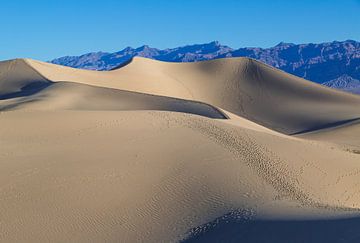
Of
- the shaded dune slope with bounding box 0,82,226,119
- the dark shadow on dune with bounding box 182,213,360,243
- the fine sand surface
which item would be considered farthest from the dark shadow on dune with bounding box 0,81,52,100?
the dark shadow on dune with bounding box 182,213,360,243

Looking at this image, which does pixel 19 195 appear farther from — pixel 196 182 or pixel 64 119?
pixel 64 119

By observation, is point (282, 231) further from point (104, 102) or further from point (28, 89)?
point (28, 89)

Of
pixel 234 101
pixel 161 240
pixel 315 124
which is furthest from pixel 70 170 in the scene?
pixel 234 101

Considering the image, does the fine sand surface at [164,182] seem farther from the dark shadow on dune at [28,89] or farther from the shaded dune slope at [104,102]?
the dark shadow on dune at [28,89]

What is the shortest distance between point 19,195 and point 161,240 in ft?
14.1

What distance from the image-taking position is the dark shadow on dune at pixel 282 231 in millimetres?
10688

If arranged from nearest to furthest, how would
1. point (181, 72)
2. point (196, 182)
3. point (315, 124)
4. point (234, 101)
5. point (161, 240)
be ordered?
point (161, 240) < point (196, 182) < point (315, 124) < point (234, 101) < point (181, 72)

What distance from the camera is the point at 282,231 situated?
11344 millimetres

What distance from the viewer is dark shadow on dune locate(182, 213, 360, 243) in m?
10.7

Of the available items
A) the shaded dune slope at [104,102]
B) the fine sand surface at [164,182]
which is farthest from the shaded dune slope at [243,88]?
the fine sand surface at [164,182]

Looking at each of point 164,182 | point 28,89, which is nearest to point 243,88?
point 28,89

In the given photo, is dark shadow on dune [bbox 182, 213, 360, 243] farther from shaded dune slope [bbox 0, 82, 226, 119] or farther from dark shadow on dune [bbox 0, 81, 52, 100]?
dark shadow on dune [bbox 0, 81, 52, 100]

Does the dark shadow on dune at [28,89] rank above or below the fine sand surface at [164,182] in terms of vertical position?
above

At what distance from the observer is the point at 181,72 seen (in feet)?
207
